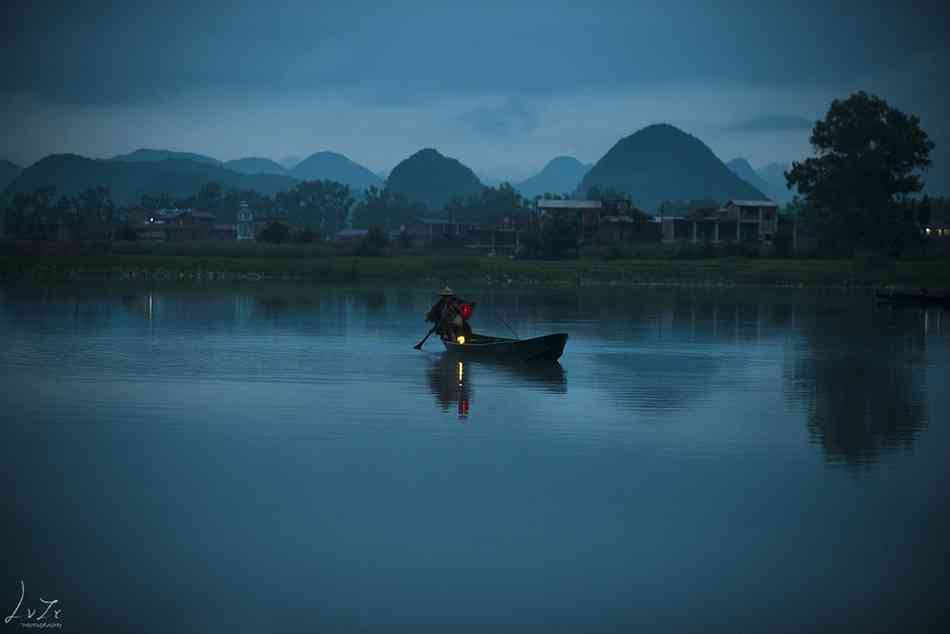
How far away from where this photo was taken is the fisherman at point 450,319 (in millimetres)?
30156

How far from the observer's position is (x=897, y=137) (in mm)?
99688

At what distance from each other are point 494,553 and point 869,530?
4.66 meters

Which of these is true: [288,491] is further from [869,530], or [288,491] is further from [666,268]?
[666,268]

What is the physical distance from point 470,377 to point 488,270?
218 feet

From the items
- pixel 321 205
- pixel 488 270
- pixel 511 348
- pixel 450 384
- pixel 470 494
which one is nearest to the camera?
pixel 470 494

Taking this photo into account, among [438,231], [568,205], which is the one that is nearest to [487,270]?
[568,205]

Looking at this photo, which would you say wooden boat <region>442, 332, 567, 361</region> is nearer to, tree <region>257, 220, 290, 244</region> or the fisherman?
the fisherman

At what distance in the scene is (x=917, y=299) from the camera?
61844 millimetres

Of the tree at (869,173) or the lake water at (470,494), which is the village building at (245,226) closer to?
the tree at (869,173)

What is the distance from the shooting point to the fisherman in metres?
30.2

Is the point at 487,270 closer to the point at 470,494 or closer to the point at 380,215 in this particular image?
the point at 470,494
